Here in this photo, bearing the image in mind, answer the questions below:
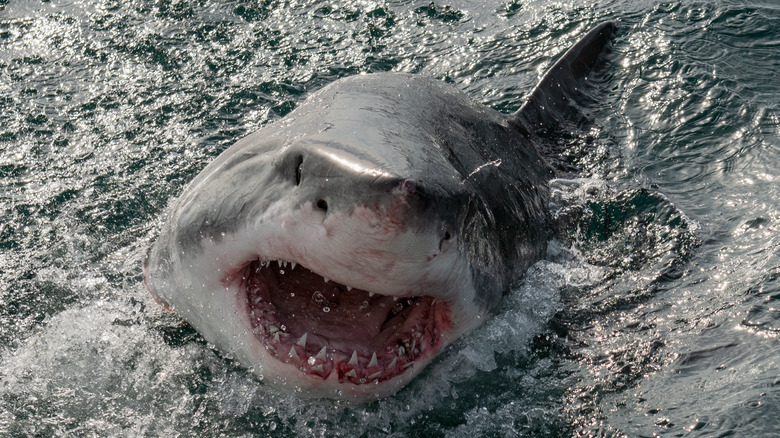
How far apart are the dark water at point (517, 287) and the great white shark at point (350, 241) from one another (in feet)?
0.88

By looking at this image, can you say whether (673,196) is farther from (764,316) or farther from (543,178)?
(764,316)

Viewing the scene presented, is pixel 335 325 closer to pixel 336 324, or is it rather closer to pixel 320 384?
pixel 336 324

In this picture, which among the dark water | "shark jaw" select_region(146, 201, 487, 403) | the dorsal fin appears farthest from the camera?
the dorsal fin

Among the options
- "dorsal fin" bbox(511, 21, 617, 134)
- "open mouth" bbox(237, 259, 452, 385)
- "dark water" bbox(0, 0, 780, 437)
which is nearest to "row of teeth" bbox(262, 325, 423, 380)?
"open mouth" bbox(237, 259, 452, 385)

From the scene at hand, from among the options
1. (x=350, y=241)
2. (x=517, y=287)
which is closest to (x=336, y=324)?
(x=350, y=241)

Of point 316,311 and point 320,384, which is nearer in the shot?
point 320,384

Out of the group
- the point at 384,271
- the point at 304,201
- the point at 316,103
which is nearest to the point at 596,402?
the point at 384,271

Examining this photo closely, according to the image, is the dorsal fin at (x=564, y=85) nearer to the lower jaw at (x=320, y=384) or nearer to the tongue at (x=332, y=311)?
the tongue at (x=332, y=311)

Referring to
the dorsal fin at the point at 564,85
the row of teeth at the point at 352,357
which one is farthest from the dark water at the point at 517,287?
the row of teeth at the point at 352,357

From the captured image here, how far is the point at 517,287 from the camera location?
3094 mm

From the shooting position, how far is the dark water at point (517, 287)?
107 inches

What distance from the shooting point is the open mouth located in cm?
239

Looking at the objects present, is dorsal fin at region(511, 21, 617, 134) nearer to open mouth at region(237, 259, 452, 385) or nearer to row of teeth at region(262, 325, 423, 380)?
open mouth at region(237, 259, 452, 385)

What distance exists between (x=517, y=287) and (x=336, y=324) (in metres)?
0.86
